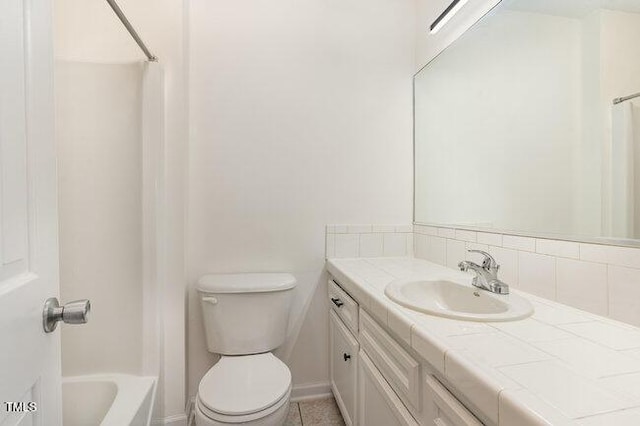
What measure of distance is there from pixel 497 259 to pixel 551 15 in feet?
3.11

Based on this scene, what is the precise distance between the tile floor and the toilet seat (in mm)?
432

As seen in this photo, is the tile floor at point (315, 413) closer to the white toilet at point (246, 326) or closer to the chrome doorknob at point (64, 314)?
the white toilet at point (246, 326)

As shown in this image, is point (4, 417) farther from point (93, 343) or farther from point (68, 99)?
point (68, 99)

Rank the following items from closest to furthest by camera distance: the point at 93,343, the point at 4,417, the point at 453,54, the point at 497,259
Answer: the point at 4,417 < the point at 497,259 < the point at 93,343 < the point at 453,54

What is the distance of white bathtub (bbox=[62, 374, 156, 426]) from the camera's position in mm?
1271

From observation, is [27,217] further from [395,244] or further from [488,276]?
[395,244]

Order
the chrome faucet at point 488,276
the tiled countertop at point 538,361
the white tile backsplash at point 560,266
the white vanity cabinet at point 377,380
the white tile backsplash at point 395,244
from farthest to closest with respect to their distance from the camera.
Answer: the white tile backsplash at point 395,244 → the chrome faucet at point 488,276 → the white tile backsplash at point 560,266 → the white vanity cabinet at point 377,380 → the tiled countertop at point 538,361

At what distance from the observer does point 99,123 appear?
4.51ft

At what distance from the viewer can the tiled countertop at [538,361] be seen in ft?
1.57

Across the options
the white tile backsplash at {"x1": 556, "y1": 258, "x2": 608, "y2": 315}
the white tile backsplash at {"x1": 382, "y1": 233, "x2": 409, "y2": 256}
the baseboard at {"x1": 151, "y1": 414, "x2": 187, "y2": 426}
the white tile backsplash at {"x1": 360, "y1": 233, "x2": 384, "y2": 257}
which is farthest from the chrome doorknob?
the white tile backsplash at {"x1": 382, "y1": 233, "x2": 409, "y2": 256}

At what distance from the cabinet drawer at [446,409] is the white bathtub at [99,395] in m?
1.13

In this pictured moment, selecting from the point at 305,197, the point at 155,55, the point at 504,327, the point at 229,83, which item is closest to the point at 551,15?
the point at 504,327

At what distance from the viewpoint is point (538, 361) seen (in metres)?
0.62

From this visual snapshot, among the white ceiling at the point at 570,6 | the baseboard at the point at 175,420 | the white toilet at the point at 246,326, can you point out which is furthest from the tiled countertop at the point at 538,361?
the baseboard at the point at 175,420
